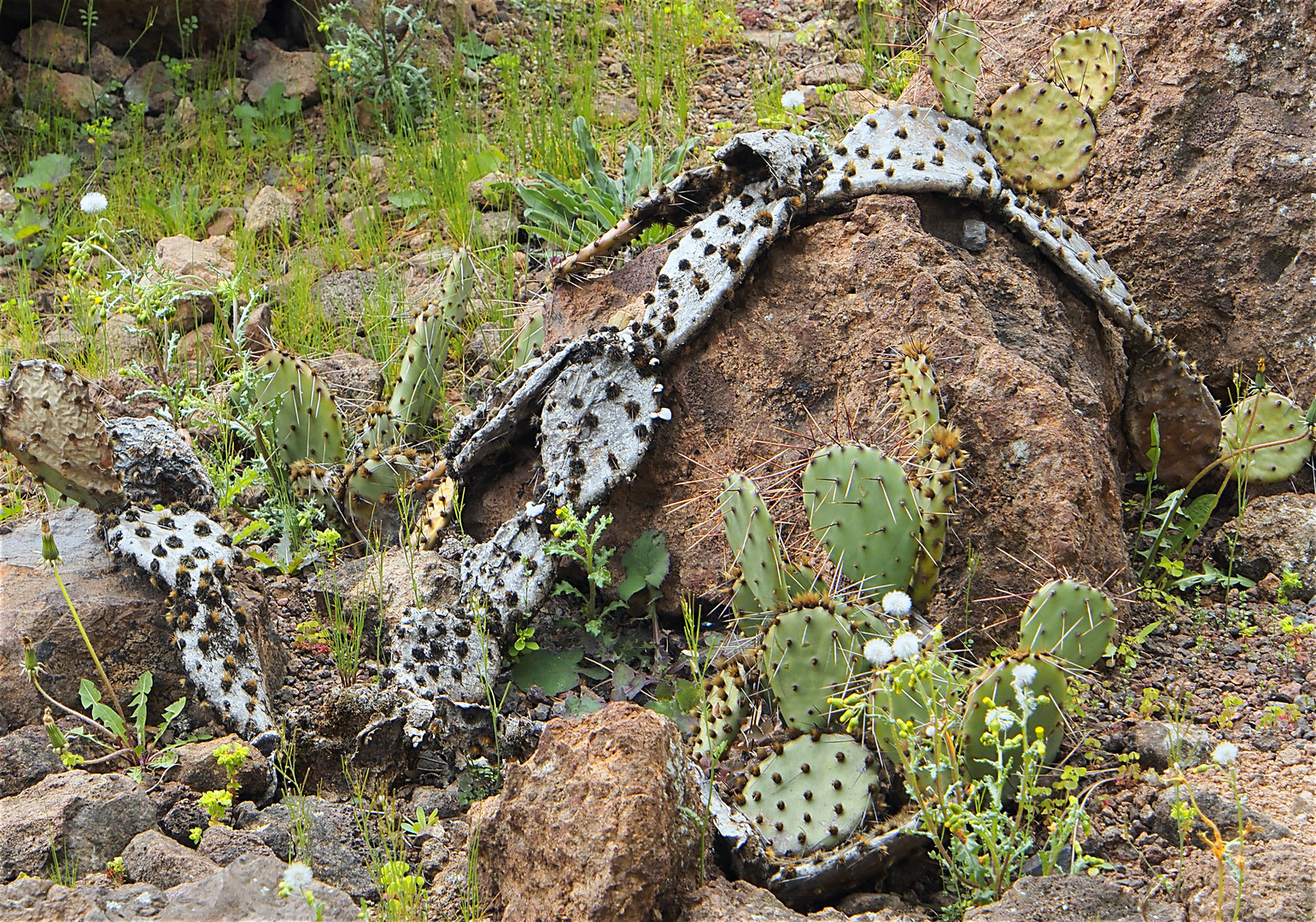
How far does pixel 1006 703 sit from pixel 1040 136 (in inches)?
82.3

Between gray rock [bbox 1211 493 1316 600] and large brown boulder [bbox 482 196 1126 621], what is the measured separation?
0.43m

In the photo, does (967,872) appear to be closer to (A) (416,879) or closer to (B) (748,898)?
(B) (748,898)

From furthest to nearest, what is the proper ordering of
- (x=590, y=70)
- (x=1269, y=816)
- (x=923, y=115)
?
(x=590, y=70)
(x=923, y=115)
(x=1269, y=816)

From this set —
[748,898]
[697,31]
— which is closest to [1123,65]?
[697,31]

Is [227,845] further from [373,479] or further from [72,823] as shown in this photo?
[373,479]

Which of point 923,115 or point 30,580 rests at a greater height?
point 923,115

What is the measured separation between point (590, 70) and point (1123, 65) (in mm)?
2798

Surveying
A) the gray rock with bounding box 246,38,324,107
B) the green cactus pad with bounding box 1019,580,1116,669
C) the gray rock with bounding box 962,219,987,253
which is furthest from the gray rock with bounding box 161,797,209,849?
the gray rock with bounding box 246,38,324,107

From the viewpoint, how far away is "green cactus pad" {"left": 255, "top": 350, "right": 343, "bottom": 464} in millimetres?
4059

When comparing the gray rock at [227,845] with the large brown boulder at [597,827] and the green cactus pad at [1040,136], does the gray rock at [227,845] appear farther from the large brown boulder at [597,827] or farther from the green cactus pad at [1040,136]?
the green cactus pad at [1040,136]

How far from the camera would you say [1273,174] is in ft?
13.7

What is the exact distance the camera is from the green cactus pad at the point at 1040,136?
3.83m

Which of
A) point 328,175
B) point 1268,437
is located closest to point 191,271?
point 328,175

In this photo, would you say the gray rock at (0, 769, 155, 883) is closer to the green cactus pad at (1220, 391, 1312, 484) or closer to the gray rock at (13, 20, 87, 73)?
the green cactus pad at (1220, 391, 1312, 484)
